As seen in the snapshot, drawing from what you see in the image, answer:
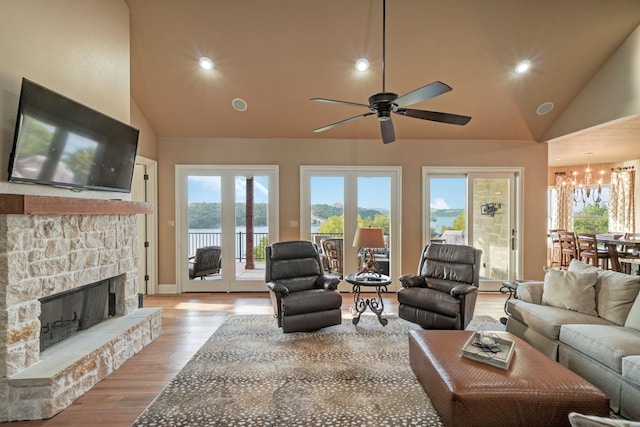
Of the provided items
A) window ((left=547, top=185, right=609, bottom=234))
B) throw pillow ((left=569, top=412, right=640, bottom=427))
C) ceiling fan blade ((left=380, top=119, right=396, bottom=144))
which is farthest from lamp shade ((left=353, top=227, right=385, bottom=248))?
window ((left=547, top=185, right=609, bottom=234))

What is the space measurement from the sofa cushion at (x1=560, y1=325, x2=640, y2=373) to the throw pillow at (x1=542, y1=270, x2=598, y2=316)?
349mm

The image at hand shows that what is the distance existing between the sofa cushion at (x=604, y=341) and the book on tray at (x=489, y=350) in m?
0.59

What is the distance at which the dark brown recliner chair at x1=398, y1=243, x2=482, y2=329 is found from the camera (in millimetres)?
3617

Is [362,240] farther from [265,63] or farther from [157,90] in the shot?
[157,90]

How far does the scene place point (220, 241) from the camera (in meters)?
5.77

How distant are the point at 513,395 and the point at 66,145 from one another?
11.9 feet

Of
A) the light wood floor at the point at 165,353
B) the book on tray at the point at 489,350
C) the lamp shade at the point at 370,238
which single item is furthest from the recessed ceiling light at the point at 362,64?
the book on tray at the point at 489,350

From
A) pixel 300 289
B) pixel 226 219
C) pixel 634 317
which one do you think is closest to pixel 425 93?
pixel 634 317

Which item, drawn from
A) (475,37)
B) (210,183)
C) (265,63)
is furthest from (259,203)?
(475,37)

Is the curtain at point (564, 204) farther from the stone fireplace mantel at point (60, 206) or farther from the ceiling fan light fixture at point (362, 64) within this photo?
the stone fireplace mantel at point (60, 206)

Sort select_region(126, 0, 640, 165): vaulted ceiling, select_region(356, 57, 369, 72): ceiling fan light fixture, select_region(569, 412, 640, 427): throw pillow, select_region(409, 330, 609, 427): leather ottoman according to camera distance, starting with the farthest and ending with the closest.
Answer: select_region(356, 57, 369, 72): ceiling fan light fixture → select_region(126, 0, 640, 165): vaulted ceiling → select_region(409, 330, 609, 427): leather ottoman → select_region(569, 412, 640, 427): throw pillow

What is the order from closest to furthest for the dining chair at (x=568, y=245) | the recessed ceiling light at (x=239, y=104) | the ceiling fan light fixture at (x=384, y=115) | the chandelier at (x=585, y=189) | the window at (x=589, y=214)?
1. the ceiling fan light fixture at (x=384, y=115)
2. the recessed ceiling light at (x=239, y=104)
3. the dining chair at (x=568, y=245)
4. the chandelier at (x=585, y=189)
5. the window at (x=589, y=214)

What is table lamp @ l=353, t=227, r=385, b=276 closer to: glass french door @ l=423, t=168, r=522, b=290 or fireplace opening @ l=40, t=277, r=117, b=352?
glass french door @ l=423, t=168, r=522, b=290

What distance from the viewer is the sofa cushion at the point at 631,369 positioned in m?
2.11
